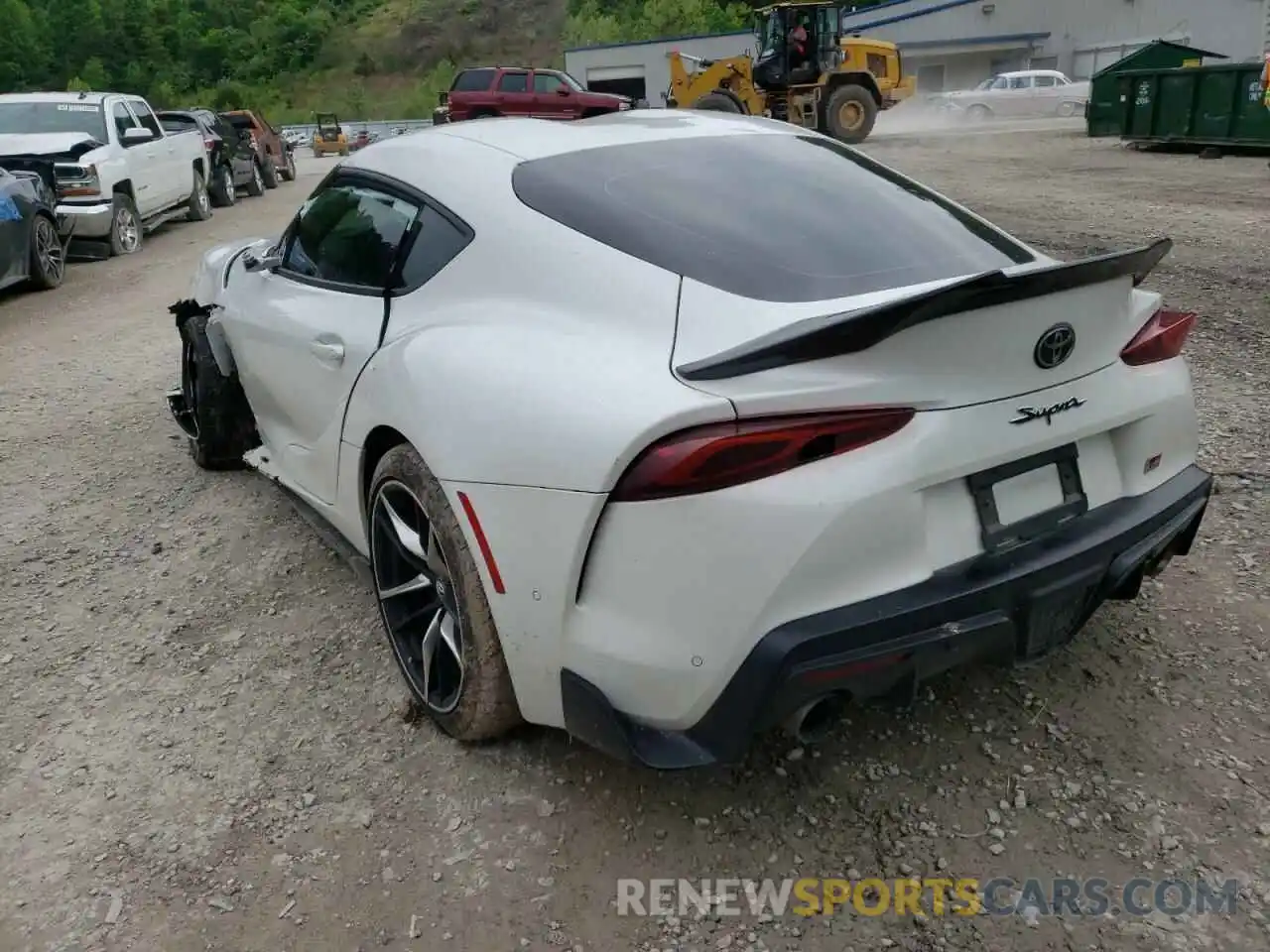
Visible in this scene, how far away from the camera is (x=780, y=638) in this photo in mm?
1962

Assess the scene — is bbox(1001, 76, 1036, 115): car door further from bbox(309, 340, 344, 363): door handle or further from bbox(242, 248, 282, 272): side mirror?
bbox(309, 340, 344, 363): door handle

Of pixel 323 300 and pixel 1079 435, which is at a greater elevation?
pixel 323 300

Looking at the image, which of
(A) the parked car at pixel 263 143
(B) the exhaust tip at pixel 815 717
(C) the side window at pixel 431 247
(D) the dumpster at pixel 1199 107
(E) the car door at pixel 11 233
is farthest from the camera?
(A) the parked car at pixel 263 143

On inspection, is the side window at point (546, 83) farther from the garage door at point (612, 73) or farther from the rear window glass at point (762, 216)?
the garage door at point (612, 73)

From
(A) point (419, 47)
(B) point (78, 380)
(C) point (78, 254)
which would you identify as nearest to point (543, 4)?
(A) point (419, 47)

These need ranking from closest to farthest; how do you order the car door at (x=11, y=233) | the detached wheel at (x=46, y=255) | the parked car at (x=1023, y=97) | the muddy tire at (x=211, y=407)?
the muddy tire at (x=211, y=407), the car door at (x=11, y=233), the detached wheel at (x=46, y=255), the parked car at (x=1023, y=97)

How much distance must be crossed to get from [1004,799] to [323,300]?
2.45 meters

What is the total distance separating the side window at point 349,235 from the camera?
3029mm

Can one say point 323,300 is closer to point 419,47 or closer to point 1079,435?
point 1079,435

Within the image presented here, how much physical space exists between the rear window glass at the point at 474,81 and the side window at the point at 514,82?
1.28 feet

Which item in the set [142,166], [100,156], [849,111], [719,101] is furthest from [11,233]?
[849,111]

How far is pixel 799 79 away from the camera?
2214cm

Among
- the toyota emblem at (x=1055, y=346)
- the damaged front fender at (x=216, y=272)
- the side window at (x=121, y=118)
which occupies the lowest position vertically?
the damaged front fender at (x=216, y=272)

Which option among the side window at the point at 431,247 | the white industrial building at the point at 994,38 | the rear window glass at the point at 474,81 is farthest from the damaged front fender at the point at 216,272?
the white industrial building at the point at 994,38
